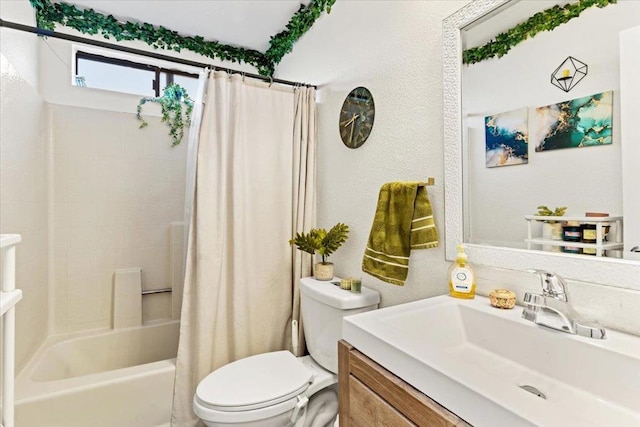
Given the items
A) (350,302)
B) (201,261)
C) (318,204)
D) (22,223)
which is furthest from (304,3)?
(22,223)

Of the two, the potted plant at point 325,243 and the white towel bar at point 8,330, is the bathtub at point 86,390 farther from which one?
the potted plant at point 325,243

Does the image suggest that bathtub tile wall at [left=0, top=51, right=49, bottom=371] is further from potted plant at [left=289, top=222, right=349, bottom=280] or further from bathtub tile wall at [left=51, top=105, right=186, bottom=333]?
potted plant at [left=289, top=222, right=349, bottom=280]

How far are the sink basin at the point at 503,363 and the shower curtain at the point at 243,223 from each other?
3.51ft

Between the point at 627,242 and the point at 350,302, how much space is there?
93 cm

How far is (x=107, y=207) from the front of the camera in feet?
7.73

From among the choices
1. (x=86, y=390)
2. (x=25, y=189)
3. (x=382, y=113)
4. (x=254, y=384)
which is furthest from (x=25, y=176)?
(x=382, y=113)

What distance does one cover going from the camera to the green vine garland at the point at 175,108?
251cm

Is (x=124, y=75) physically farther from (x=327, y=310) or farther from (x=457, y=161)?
(x=457, y=161)

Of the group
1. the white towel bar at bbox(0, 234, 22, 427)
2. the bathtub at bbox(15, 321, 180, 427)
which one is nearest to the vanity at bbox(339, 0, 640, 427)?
the white towel bar at bbox(0, 234, 22, 427)

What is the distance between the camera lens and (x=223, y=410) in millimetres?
1199

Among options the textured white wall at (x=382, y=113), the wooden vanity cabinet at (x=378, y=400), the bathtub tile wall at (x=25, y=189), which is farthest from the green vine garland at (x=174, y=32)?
the wooden vanity cabinet at (x=378, y=400)

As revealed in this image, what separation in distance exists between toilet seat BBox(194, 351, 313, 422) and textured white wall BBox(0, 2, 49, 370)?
3.65 ft

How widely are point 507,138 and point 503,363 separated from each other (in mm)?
708

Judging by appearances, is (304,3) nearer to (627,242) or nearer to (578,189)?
(578,189)
